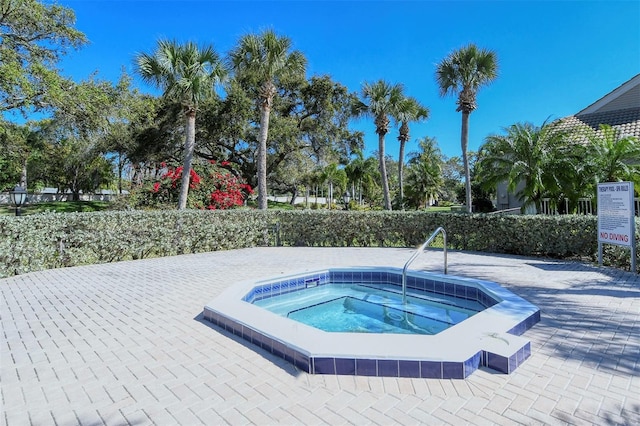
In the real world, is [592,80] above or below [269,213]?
above

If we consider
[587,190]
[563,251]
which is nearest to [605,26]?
[587,190]

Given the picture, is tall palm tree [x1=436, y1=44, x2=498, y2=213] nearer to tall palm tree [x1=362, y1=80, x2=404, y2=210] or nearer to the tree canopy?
tall palm tree [x1=362, y1=80, x2=404, y2=210]

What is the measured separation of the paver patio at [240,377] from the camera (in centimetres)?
235

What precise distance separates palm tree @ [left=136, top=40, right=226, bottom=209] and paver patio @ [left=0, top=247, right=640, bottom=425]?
8.43 meters

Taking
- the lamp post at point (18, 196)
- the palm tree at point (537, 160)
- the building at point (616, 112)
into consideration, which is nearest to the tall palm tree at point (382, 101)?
the building at point (616, 112)

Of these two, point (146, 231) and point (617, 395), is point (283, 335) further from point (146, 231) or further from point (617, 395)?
point (146, 231)

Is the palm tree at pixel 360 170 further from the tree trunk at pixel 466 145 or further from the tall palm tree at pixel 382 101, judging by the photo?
the tree trunk at pixel 466 145

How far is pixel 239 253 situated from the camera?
10234mm

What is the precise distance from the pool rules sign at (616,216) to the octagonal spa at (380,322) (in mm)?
3557

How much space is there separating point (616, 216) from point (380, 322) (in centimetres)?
563

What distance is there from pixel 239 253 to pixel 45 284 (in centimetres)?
470

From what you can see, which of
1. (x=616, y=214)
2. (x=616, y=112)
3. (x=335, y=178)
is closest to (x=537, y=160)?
(x=616, y=214)

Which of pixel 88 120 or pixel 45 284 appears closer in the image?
pixel 45 284

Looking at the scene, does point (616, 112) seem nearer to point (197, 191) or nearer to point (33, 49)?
point (197, 191)
